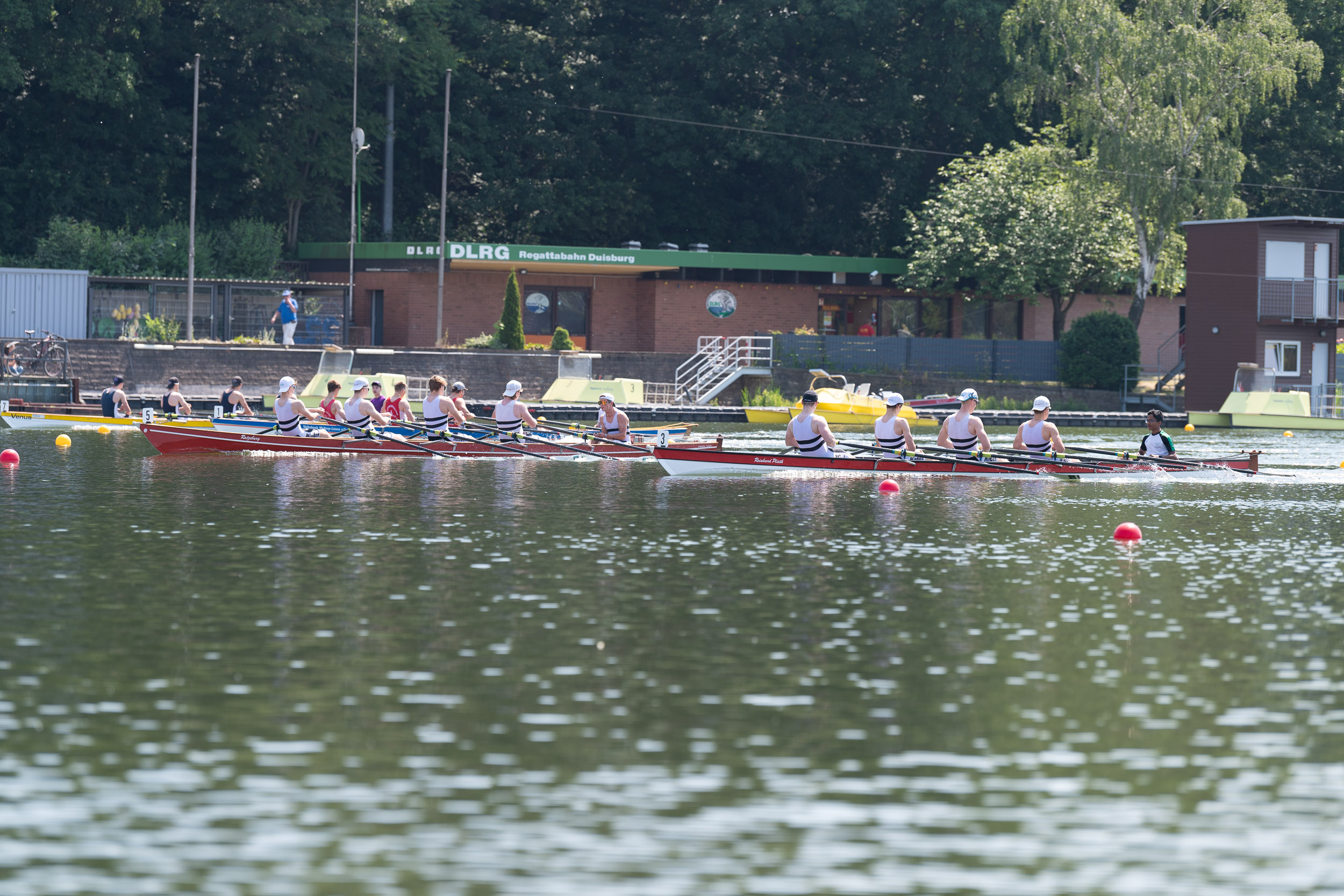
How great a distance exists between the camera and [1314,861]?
7.70 meters

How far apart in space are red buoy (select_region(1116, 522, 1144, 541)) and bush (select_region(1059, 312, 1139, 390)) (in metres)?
34.4

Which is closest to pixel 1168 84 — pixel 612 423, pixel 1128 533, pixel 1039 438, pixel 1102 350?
pixel 1102 350

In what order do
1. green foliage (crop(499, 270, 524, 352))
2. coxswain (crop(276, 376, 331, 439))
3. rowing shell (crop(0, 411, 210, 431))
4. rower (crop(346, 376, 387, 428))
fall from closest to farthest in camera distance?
coxswain (crop(276, 376, 331, 439))
rower (crop(346, 376, 387, 428))
rowing shell (crop(0, 411, 210, 431))
green foliage (crop(499, 270, 524, 352))

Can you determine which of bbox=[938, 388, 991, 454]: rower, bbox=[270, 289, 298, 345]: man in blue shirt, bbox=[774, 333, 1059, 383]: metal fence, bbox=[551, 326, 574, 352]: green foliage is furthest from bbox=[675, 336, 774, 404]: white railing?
bbox=[938, 388, 991, 454]: rower

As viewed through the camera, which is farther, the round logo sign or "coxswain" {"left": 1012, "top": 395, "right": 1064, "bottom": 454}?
the round logo sign

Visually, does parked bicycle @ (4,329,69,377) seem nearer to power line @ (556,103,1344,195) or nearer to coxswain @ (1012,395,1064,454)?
coxswain @ (1012,395,1064,454)

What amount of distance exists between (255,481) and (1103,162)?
36274mm

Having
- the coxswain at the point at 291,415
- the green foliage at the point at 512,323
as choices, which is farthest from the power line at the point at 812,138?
the coxswain at the point at 291,415

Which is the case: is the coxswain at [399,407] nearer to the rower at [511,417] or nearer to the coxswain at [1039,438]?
the rower at [511,417]

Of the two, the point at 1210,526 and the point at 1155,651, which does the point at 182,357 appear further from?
the point at 1155,651

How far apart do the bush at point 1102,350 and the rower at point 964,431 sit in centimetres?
2595

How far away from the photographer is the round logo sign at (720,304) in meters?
60.3

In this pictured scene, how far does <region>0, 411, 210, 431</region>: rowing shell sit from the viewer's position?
36.4 meters

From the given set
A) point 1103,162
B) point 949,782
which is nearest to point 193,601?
point 949,782
